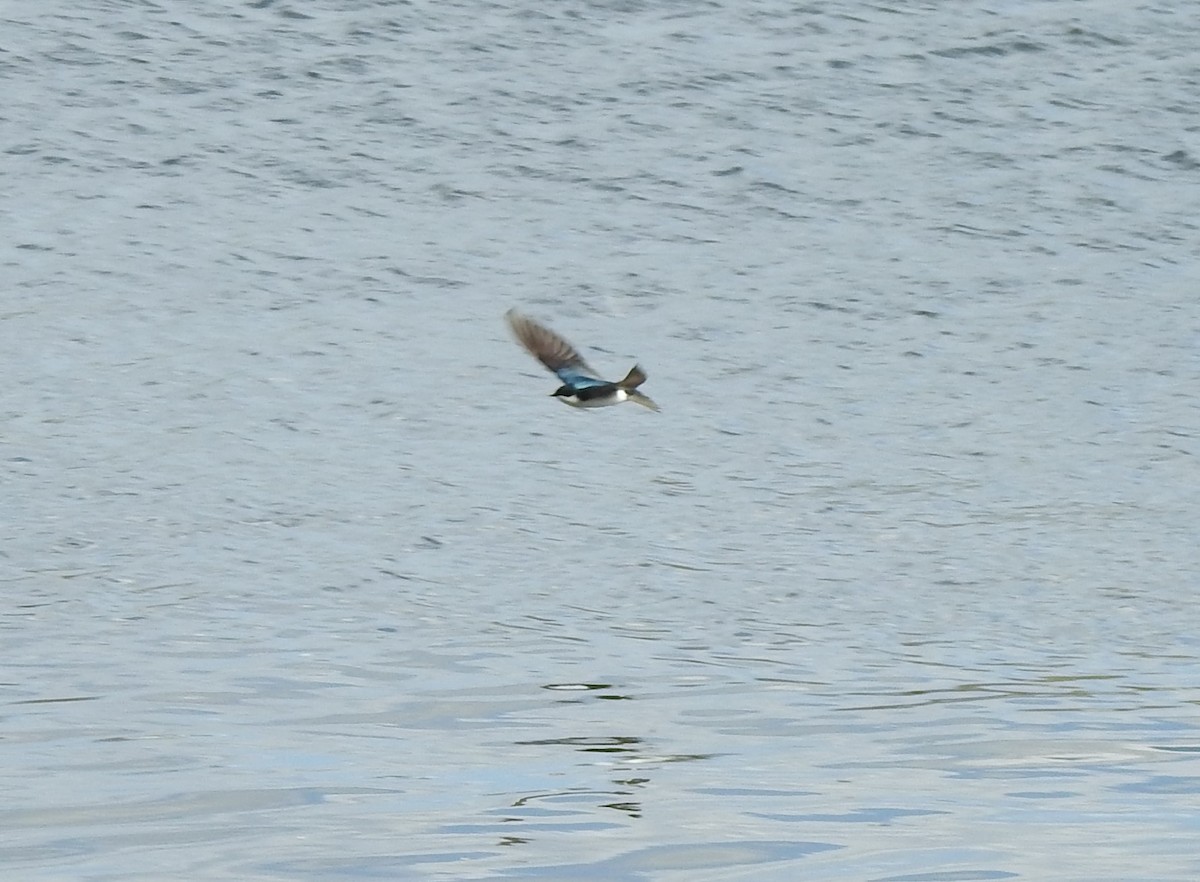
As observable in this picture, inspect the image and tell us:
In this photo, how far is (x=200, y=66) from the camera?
57.3 ft

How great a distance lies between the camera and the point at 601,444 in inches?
428

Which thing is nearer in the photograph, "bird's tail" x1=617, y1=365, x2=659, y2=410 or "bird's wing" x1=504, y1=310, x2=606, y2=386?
"bird's tail" x1=617, y1=365, x2=659, y2=410

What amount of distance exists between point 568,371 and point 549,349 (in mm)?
151

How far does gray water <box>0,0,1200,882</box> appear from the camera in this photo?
593 cm

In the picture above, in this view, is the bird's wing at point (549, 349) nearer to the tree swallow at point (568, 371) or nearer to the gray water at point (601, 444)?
the tree swallow at point (568, 371)

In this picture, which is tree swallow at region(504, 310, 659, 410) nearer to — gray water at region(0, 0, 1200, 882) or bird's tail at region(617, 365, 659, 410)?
bird's tail at region(617, 365, 659, 410)

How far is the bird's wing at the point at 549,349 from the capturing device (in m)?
8.90

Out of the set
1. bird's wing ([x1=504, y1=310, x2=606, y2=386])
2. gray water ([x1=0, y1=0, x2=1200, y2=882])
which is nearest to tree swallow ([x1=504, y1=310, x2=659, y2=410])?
bird's wing ([x1=504, y1=310, x2=606, y2=386])

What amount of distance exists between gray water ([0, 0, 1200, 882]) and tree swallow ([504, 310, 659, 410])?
641 millimetres

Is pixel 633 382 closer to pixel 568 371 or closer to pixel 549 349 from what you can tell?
pixel 568 371

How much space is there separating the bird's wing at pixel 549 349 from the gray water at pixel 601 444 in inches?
27.0

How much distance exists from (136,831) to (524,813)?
2.96ft

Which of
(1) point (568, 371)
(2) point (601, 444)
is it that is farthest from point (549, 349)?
(2) point (601, 444)

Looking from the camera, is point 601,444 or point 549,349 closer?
point 549,349
